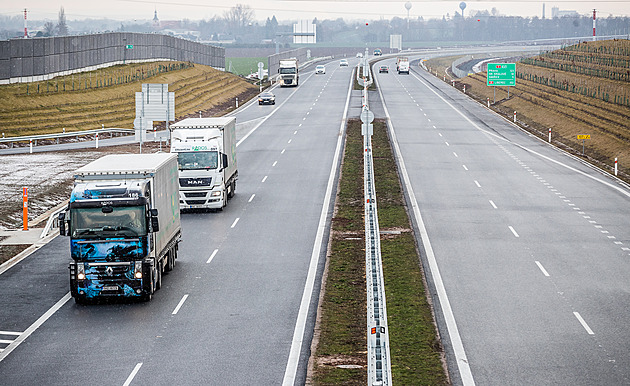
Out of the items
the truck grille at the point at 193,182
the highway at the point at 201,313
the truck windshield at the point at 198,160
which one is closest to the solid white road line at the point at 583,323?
the highway at the point at 201,313

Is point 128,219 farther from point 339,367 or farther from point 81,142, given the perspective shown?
point 81,142

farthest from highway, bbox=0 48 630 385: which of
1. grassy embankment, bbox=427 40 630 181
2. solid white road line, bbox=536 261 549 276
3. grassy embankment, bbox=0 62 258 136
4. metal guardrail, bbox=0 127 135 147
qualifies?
grassy embankment, bbox=0 62 258 136

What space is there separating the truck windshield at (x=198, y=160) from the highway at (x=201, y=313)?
2.02 meters

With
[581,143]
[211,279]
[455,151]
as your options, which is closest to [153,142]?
[455,151]

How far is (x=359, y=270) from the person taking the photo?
24.8 metres

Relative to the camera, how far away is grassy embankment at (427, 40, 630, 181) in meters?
56.1

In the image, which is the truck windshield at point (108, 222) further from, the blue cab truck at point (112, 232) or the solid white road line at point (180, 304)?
the solid white road line at point (180, 304)

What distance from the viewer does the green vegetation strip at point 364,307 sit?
54.4 feet

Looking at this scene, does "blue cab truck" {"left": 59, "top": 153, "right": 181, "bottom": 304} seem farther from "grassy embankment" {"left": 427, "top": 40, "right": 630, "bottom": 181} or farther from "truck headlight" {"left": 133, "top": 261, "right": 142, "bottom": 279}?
"grassy embankment" {"left": 427, "top": 40, "right": 630, "bottom": 181}

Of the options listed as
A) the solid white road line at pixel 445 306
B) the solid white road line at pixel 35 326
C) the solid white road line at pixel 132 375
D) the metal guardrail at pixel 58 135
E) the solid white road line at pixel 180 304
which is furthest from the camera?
the metal guardrail at pixel 58 135

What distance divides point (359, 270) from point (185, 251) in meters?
6.34

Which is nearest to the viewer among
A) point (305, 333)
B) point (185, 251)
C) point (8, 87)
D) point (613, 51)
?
point (305, 333)

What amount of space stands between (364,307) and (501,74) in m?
66.1

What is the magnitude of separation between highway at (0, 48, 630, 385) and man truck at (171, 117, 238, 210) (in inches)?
28.1
